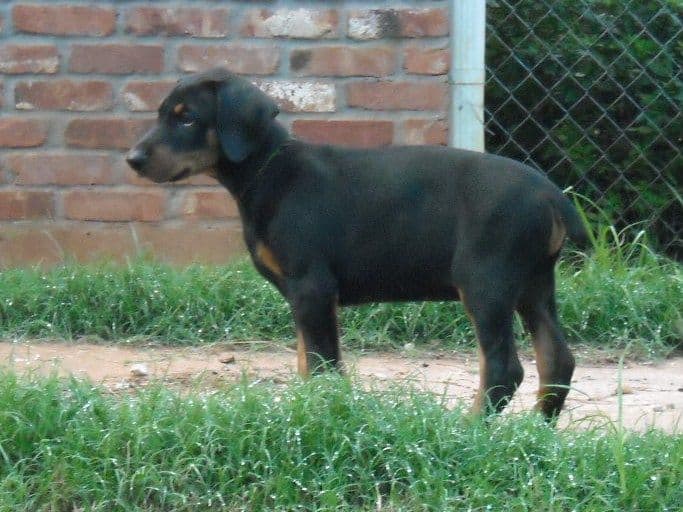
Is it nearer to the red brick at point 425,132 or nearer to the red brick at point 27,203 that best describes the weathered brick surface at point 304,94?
the red brick at point 425,132

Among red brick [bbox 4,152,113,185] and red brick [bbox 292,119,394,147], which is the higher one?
red brick [bbox 292,119,394,147]

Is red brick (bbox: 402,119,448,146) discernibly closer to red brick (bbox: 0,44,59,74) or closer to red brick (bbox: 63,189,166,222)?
red brick (bbox: 63,189,166,222)

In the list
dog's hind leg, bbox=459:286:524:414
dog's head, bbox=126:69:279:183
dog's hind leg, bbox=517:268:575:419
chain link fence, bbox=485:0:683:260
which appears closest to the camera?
dog's hind leg, bbox=459:286:524:414

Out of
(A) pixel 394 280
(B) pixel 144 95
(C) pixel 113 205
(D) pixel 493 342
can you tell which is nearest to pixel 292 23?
(B) pixel 144 95

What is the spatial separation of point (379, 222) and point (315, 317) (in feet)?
1.34

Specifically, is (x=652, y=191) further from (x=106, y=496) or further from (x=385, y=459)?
(x=106, y=496)

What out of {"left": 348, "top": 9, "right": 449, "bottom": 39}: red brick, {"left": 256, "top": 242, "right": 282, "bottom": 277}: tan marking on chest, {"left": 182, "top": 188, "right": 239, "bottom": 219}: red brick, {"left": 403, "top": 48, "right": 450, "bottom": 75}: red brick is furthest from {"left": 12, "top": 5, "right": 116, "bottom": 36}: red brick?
{"left": 256, "top": 242, "right": 282, "bottom": 277}: tan marking on chest

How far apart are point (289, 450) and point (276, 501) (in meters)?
0.17

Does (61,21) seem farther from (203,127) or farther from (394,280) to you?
(394,280)

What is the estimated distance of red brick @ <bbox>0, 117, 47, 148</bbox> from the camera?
6.20m

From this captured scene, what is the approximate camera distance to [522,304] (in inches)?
173

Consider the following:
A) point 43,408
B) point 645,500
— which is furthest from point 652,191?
point 43,408

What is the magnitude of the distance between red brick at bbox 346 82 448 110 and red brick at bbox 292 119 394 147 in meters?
0.11

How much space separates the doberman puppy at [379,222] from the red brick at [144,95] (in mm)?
1529
